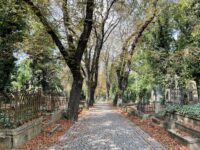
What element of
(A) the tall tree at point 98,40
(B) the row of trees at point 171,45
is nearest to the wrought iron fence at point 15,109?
(B) the row of trees at point 171,45

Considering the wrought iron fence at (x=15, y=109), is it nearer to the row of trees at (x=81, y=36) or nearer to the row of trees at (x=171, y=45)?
the row of trees at (x=81, y=36)

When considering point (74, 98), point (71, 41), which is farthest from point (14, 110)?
point (71, 41)

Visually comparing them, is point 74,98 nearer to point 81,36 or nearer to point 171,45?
point 81,36

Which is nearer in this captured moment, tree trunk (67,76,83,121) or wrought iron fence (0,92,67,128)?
wrought iron fence (0,92,67,128)

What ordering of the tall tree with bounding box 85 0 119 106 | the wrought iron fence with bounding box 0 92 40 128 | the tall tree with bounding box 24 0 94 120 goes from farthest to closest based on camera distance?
1. the tall tree with bounding box 85 0 119 106
2. the tall tree with bounding box 24 0 94 120
3. the wrought iron fence with bounding box 0 92 40 128

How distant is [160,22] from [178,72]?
5.57m

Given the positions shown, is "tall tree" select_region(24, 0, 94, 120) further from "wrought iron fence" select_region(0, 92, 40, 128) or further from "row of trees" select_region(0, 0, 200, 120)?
"wrought iron fence" select_region(0, 92, 40, 128)

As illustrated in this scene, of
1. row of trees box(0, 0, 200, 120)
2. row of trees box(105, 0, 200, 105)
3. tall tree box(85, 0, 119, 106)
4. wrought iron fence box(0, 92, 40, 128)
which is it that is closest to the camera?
wrought iron fence box(0, 92, 40, 128)

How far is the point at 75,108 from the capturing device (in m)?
17.7

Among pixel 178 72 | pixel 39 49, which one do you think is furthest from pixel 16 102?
pixel 178 72

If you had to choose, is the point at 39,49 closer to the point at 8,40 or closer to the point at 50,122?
the point at 8,40

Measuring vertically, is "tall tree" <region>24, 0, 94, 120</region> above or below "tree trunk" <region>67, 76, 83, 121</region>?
above

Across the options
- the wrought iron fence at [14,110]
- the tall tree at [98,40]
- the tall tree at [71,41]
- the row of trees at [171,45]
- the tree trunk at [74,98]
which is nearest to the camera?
the wrought iron fence at [14,110]

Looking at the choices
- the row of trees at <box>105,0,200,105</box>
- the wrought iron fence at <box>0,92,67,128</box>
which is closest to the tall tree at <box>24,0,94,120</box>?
the wrought iron fence at <box>0,92,67,128</box>
